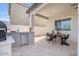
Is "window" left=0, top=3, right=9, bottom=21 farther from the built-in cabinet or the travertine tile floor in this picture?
the travertine tile floor

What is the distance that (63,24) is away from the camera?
966 cm

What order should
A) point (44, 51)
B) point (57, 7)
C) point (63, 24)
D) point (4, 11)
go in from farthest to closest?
point (63, 24) → point (57, 7) → point (4, 11) → point (44, 51)

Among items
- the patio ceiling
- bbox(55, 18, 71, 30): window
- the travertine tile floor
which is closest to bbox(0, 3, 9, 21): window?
the travertine tile floor

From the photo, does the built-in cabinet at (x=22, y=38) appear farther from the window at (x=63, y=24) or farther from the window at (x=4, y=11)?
the window at (x=63, y=24)

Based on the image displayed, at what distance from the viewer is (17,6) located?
7141mm

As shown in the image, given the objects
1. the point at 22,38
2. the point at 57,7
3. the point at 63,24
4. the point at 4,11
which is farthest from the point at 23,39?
the point at 63,24

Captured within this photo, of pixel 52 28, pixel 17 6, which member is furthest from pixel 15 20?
pixel 52 28

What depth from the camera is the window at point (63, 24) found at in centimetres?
906

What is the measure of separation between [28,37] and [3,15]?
203cm

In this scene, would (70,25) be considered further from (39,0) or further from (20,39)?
(39,0)

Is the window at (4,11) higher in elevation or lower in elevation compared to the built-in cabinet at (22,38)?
higher

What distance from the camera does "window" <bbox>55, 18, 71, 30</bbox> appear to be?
9.06 m

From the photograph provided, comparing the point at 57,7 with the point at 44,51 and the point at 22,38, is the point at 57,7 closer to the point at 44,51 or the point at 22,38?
the point at 22,38

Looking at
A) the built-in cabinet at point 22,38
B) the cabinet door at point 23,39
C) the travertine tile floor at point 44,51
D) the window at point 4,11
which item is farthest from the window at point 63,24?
the window at point 4,11
